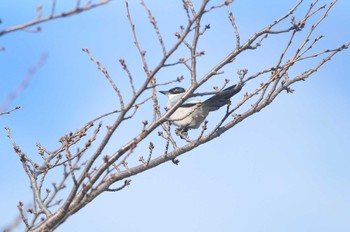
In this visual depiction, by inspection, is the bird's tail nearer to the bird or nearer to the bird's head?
the bird

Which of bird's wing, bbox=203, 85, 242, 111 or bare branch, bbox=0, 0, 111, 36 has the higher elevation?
bird's wing, bbox=203, 85, 242, 111

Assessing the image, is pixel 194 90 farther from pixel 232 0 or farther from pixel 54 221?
pixel 54 221

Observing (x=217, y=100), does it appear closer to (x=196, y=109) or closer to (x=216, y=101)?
(x=216, y=101)

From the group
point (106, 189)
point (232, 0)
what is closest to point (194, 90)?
point (232, 0)

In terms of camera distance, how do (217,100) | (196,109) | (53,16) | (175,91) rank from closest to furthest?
(53,16), (217,100), (196,109), (175,91)

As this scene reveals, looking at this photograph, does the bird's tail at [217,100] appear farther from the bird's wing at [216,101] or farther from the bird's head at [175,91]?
the bird's head at [175,91]

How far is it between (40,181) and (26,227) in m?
0.91

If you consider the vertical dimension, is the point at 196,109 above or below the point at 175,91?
below

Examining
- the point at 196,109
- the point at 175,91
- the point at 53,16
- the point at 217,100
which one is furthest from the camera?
the point at 175,91

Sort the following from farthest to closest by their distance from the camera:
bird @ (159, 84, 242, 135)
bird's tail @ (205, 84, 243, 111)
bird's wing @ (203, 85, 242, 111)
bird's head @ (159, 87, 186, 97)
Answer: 1. bird's head @ (159, 87, 186, 97)
2. bird @ (159, 84, 242, 135)
3. bird's wing @ (203, 85, 242, 111)
4. bird's tail @ (205, 84, 243, 111)

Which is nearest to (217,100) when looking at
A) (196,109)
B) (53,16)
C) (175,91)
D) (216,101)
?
(216,101)

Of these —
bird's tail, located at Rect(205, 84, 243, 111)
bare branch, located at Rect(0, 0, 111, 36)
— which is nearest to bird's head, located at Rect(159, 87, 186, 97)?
bird's tail, located at Rect(205, 84, 243, 111)

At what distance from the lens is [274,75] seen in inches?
216

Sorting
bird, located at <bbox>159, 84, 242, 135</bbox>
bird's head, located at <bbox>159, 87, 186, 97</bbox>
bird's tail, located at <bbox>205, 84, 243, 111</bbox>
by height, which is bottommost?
bird's tail, located at <bbox>205, 84, 243, 111</bbox>
